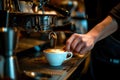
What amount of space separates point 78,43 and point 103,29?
0.16 meters

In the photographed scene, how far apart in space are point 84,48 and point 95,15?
49 centimetres

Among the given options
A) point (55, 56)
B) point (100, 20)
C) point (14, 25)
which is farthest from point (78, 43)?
point (100, 20)

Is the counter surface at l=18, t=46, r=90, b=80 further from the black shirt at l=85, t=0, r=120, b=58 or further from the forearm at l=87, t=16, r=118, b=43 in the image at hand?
the black shirt at l=85, t=0, r=120, b=58

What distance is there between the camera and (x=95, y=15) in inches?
55.0

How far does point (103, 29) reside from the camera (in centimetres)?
104

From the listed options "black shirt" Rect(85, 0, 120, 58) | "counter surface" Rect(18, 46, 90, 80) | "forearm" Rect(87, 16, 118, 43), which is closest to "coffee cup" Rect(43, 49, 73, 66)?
"counter surface" Rect(18, 46, 90, 80)

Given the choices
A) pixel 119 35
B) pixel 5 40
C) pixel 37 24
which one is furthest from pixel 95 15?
pixel 5 40

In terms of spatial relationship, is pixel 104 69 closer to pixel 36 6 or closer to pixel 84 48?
pixel 84 48

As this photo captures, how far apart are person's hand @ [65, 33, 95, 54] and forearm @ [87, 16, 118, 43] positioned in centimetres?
6

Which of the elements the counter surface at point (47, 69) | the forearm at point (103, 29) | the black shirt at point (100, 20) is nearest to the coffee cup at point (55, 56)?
the counter surface at point (47, 69)

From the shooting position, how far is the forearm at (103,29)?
3.33 feet

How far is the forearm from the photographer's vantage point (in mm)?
1015

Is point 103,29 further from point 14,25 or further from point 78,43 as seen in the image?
point 14,25

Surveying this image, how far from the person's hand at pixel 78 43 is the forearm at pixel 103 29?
6 cm
